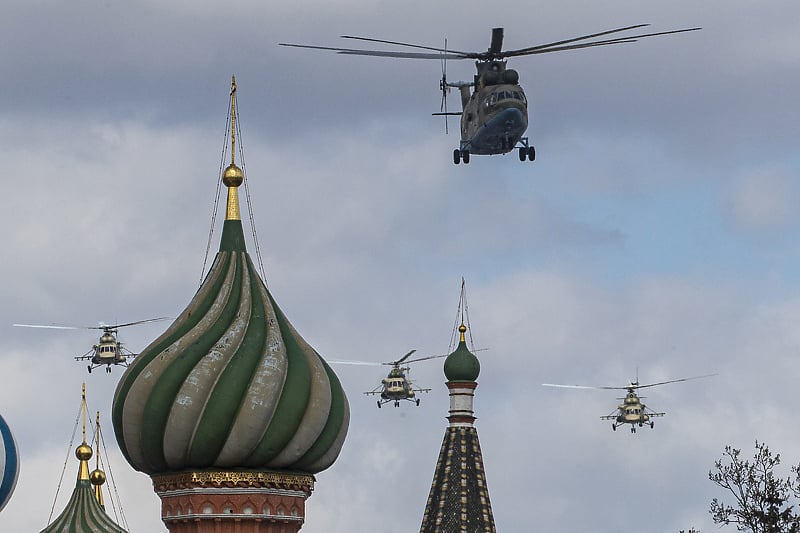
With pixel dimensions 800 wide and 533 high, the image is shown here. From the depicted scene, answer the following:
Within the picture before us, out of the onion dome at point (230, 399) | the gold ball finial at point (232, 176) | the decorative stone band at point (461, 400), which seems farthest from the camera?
the decorative stone band at point (461, 400)

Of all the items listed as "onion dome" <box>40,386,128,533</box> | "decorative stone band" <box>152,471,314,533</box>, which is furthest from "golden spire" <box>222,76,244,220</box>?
"onion dome" <box>40,386,128,533</box>

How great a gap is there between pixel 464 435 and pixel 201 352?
18.3 m

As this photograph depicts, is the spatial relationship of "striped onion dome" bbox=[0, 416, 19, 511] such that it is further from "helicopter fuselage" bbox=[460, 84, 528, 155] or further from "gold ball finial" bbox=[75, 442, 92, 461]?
"helicopter fuselage" bbox=[460, 84, 528, 155]

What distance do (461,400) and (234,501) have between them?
63.2ft

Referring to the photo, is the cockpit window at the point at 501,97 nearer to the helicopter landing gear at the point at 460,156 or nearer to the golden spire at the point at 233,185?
the helicopter landing gear at the point at 460,156

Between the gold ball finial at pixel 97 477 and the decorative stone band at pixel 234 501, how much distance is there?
65.0 ft

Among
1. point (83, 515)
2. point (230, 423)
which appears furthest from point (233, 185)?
point (83, 515)

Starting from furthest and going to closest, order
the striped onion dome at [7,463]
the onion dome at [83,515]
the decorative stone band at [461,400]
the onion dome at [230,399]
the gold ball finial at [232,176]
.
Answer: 1. the decorative stone band at [461,400]
2. the onion dome at [83,515]
3. the striped onion dome at [7,463]
4. the gold ball finial at [232,176]
5. the onion dome at [230,399]

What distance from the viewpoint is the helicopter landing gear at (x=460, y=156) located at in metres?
67.5

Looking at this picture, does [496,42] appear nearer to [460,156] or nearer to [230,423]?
[460,156]

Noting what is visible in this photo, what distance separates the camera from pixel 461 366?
65250 millimetres

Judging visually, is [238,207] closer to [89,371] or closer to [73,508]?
[73,508]

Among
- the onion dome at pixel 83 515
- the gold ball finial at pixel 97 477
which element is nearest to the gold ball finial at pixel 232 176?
the onion dome at pixel 83 515

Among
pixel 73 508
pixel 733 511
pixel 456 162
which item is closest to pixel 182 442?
pixel 733 511
